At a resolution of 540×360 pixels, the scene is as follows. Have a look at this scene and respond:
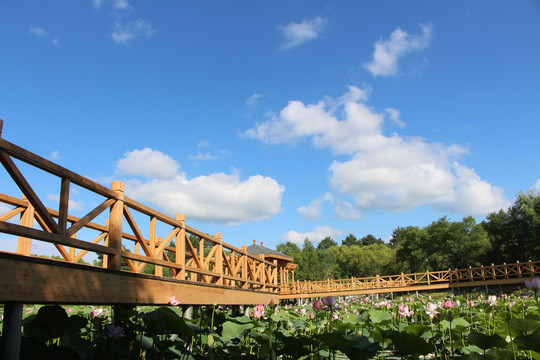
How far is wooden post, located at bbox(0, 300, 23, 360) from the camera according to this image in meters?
2.71

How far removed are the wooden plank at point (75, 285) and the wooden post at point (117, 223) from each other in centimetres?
26

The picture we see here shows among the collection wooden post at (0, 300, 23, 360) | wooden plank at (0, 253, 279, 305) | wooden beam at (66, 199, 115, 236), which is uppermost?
wooden beam at (66, 199, 115, 236)

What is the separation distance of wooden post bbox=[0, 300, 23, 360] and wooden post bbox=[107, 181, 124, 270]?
1245 millimetres

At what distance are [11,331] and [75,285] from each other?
2.02 ft

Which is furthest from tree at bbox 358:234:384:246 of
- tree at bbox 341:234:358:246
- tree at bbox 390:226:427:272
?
tree at bbox 390:226:427:272

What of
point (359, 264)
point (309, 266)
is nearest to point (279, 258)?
point (309, 266)

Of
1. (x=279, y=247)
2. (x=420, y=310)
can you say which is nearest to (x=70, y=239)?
(x=420, y=310)

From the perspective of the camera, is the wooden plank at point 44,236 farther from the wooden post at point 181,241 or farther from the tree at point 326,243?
the tree at point 326,243

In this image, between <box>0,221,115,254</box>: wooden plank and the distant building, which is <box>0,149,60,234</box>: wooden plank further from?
the distant building

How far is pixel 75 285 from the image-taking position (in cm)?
335

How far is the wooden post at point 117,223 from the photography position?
163 inches

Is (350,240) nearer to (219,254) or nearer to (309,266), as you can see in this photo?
(309,266)

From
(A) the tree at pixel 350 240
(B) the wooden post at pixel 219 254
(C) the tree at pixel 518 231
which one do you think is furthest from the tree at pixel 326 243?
(B) the wooden post at pixel 219 254

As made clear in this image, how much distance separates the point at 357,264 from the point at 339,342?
214 feet
